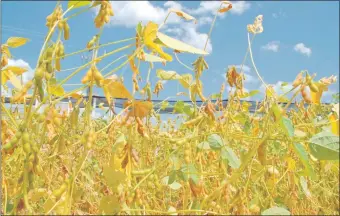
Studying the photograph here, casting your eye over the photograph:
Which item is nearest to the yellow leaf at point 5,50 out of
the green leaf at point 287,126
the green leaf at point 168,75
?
the green leaf at point 168,75

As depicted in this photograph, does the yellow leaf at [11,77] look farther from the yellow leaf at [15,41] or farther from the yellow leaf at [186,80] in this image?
the yellow leaf at [186,80]

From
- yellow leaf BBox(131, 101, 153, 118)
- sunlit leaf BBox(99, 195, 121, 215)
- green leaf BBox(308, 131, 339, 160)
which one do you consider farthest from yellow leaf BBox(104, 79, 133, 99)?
green leaf BBox(308, 131, 339, 160)

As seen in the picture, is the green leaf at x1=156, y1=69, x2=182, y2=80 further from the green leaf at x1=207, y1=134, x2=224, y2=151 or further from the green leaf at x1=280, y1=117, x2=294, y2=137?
the green leaf at x1=280, y1=117, x2=294, y2=137

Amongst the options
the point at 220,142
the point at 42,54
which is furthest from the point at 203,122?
the point at 42,54

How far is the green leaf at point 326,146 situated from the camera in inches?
20.6

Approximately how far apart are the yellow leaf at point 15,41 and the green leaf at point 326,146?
51cm

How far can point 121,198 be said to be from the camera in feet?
1.90

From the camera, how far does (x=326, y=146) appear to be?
0.53m

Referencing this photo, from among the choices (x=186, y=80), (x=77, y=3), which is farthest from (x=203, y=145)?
(x=77, y=3)

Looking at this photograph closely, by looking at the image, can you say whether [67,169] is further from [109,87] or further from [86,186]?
[109,87]

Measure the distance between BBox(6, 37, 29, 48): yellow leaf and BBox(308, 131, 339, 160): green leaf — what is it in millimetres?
511

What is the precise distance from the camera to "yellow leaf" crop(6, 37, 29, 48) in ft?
2.61

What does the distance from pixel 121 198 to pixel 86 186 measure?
26cm

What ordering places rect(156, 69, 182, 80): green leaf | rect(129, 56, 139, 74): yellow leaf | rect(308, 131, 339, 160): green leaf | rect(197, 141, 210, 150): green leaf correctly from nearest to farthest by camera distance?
rect(308, 131, 339, 160): green leaf
rect(129, 56, 139, 74): yellow leaf
rect(197, 141, 210, 150): green leaf
rect(156, 69, 182, 80): green leaf
